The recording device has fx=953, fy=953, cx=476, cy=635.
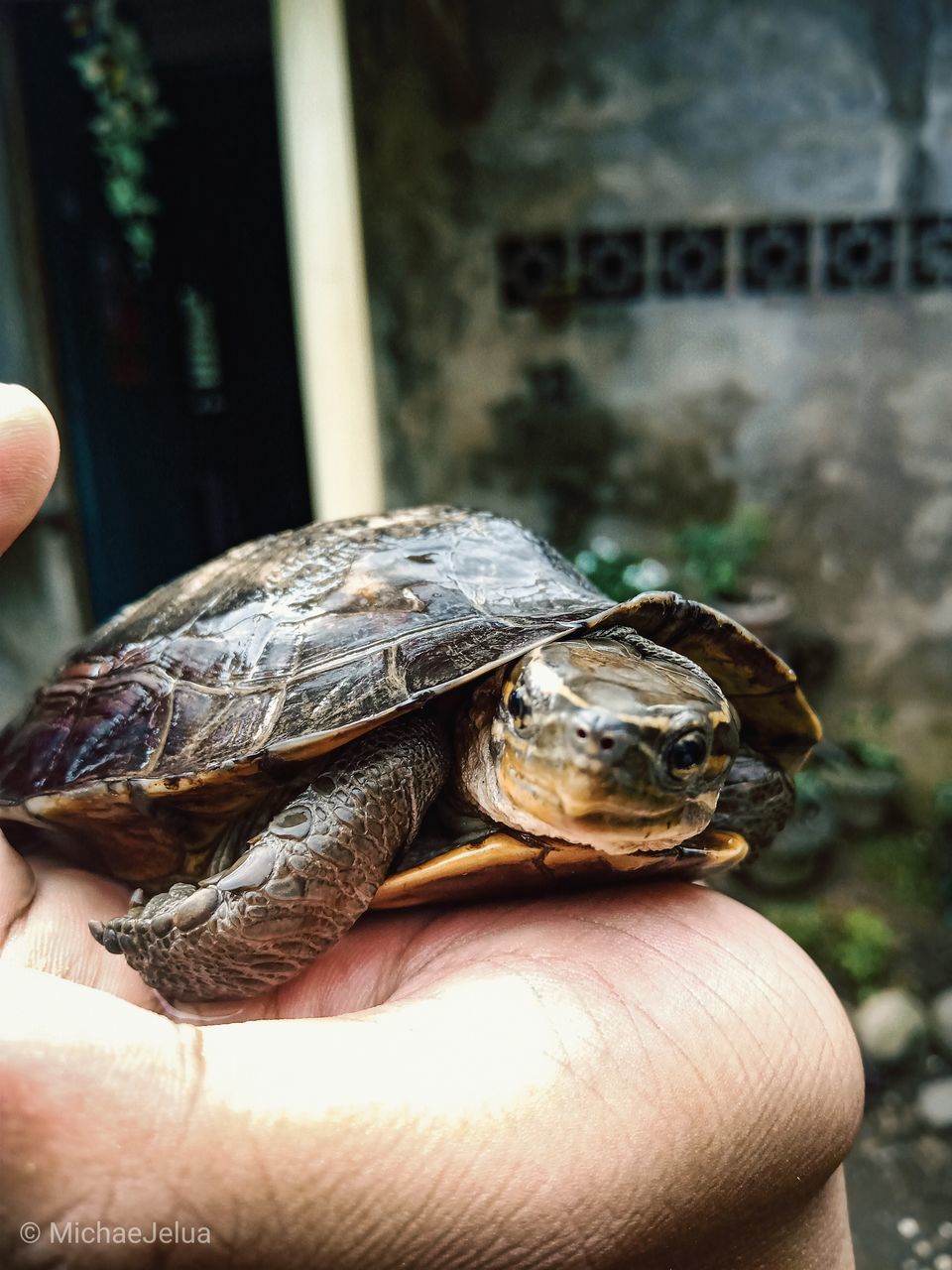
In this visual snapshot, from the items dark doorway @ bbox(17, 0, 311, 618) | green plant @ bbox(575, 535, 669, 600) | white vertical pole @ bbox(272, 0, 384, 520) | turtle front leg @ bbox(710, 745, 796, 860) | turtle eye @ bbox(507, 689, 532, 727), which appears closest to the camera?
turtle eye @ bbox(507, 689, 532, 727)

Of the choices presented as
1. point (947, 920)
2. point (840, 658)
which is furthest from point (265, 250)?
point (947, 920)

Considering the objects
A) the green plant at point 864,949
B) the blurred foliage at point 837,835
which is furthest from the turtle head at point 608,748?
the green plant at point 864,949

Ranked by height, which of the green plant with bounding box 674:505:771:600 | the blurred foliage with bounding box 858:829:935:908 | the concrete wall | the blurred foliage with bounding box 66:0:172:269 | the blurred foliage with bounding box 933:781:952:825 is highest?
the blurred foliage with bounding box 66:0:172:269

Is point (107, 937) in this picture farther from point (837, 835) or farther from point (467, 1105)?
point (837, 835)

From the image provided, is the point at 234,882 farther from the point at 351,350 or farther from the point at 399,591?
the point at 351,350

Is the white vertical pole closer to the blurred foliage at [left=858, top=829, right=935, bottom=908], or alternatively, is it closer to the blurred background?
the blurred background

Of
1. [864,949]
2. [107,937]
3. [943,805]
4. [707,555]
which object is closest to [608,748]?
[107,937]

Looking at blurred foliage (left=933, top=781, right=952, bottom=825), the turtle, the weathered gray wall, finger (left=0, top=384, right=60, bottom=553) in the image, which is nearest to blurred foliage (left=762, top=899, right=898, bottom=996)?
blurred foliage (left=933, top=781, right=952, bottom=825)
